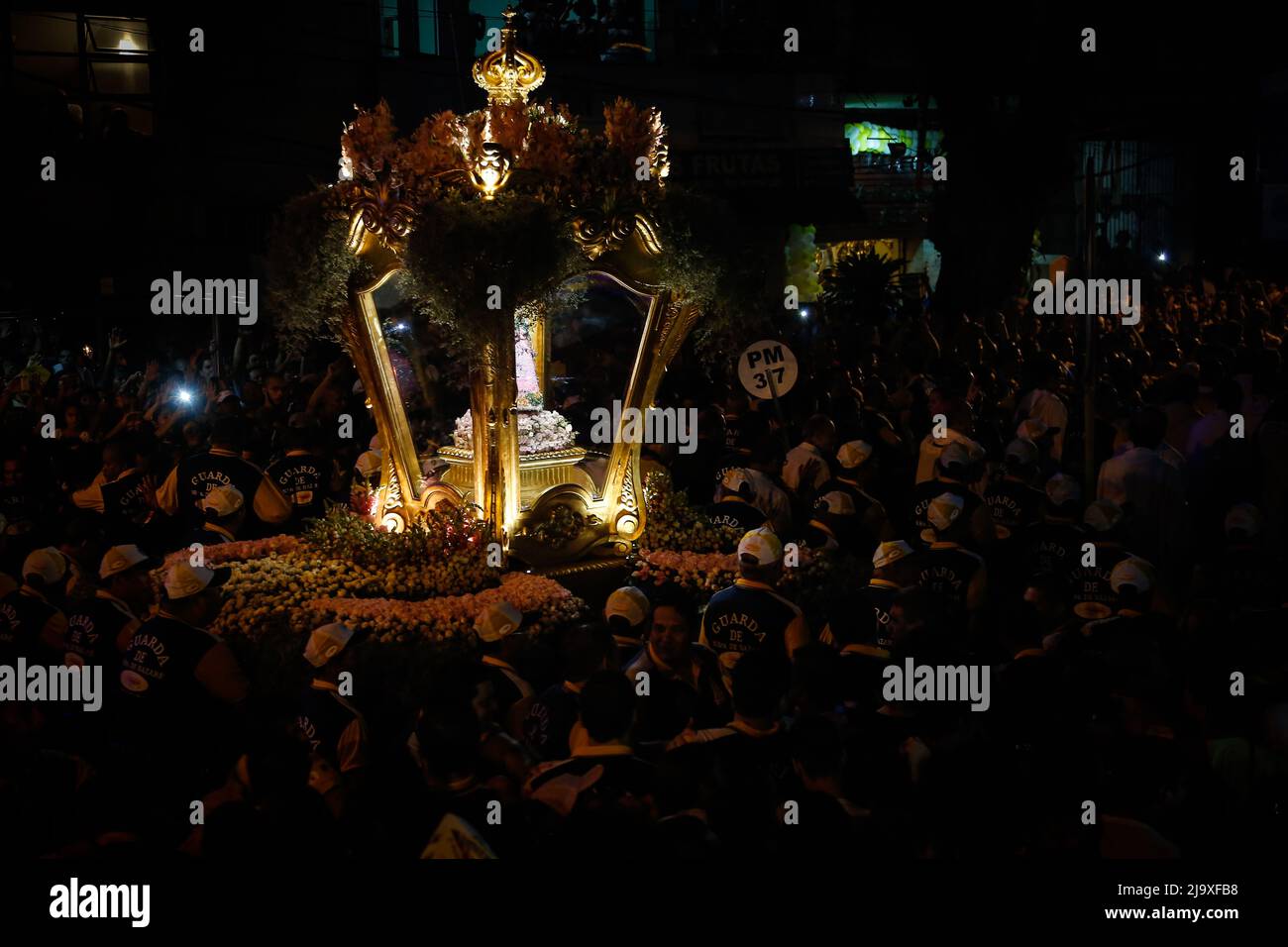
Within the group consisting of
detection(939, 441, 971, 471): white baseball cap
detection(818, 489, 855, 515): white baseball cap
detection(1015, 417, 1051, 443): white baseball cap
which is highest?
detection(1015, 417, 1051, 443): white baseball cap

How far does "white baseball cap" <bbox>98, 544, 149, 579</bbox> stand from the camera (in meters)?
7.06

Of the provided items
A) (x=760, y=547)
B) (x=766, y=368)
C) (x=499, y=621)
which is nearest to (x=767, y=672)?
(x=760, y=547)

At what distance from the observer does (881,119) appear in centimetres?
3200

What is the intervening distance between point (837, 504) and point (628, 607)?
2.44m

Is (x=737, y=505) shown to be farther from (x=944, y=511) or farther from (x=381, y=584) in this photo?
(x=381, y=584)

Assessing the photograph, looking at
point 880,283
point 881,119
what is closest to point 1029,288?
point 880,283

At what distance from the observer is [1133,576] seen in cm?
631

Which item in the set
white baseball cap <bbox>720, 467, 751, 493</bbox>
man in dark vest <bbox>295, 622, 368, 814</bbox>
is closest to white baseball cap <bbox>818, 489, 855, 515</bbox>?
white baseball cap <bbox>720, 467, 751, 493</bbox>

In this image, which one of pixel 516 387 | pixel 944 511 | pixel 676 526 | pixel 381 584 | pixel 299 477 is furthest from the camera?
pixel 299 477

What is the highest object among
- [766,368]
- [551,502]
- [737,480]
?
[766,368]

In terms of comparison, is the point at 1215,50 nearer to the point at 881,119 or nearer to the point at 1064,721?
the point at 881,119

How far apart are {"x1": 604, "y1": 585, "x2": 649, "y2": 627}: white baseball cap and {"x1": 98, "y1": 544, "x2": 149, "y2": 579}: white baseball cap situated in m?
2.54

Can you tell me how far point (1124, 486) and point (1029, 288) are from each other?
1661cm

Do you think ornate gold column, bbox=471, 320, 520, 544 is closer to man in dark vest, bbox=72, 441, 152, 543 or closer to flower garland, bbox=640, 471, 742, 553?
flower garland, bbox=640, 471, 742, 553
